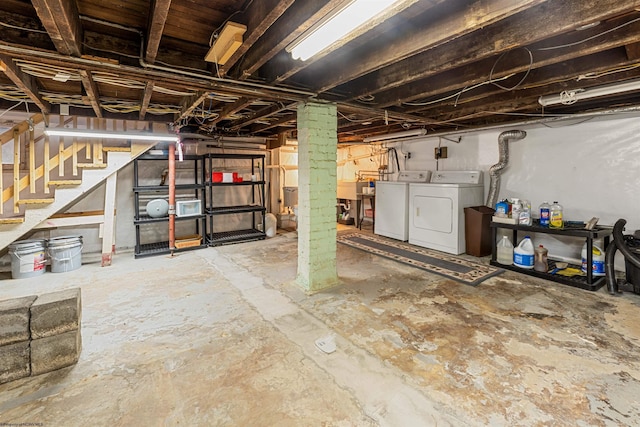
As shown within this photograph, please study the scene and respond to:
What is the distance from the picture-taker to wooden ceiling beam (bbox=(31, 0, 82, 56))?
1.49 meters

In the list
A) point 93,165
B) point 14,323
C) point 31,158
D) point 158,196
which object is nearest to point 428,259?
point 14,323

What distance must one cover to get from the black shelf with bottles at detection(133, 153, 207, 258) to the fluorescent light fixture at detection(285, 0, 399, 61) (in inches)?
157


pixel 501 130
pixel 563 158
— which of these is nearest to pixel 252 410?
pixel 563 158

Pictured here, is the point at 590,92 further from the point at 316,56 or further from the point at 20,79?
the point at 20,79

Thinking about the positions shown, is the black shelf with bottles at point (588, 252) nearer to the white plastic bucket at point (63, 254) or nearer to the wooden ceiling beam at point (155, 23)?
the wooden ceiling beam at point (155, 23)

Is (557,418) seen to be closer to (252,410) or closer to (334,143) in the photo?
(252,410)

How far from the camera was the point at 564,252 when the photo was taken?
4.40m

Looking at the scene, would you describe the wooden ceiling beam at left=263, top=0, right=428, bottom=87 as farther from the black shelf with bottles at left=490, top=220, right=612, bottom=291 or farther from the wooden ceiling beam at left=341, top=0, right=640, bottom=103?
the black shelf with bottles at left=490, top=220, right=612, bottom=291

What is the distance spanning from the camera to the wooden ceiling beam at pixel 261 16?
1559 millimetres

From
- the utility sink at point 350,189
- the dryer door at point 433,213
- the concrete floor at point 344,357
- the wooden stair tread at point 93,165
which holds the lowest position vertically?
the concrete floor at point 344,357

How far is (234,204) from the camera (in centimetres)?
644

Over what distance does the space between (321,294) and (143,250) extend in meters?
3.45

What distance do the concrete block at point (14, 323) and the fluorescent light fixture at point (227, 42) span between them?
7.04 ft

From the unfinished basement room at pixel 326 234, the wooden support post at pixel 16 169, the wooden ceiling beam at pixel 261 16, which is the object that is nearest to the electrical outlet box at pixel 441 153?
the unfinished basement room at pixel 326 234
